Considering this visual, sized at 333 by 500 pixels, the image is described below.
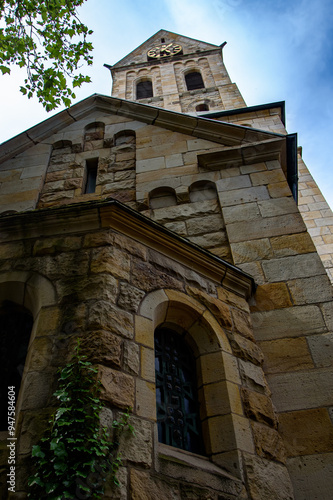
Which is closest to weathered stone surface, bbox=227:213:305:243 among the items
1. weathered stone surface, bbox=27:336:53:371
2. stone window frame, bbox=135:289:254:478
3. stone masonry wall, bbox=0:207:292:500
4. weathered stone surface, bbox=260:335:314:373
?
stone masonry wall, bbox=0:207:292:500

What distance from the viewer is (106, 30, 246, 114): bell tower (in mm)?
19375

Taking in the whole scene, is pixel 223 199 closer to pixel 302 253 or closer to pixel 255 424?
pixel 302 253

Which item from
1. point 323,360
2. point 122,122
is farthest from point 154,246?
point 122,122

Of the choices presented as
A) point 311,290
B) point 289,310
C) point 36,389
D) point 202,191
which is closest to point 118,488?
point 36,389

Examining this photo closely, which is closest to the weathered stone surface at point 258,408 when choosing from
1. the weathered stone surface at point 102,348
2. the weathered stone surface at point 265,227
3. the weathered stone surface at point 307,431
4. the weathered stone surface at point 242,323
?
the weathered stone surface at point 307,431

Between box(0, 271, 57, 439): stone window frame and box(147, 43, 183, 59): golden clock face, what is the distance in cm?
2428

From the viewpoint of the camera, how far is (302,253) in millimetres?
4785

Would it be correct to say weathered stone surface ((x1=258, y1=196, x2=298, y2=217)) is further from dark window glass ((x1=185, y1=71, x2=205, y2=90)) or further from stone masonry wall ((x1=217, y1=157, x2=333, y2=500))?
dark window glass ((x1=185, y1=71, x2=205, y2=90))

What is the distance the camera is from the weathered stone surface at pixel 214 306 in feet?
12.8

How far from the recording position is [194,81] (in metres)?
22.0

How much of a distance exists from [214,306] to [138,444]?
5.50ft

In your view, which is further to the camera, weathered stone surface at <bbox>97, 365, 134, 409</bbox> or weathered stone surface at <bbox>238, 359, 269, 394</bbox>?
weathered stone surface at <bbox>238, 359, 269, 394</bbox>

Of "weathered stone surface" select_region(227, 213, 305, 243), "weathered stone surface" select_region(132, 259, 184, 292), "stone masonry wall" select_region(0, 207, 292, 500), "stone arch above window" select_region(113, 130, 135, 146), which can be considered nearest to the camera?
"stone masonry wall" select_region(0, 207, 292, 500)

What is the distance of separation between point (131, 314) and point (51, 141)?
5350 mm
